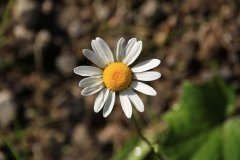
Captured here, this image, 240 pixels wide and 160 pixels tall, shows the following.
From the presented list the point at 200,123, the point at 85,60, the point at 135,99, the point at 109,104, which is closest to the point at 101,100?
the point at 109,104

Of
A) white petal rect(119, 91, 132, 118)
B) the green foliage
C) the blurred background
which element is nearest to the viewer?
white petal rect(119, 91, 132, 118)

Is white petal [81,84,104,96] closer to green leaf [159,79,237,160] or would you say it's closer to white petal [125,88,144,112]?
white petal [125,88,144,112]

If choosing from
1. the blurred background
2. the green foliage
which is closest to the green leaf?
the green foliage

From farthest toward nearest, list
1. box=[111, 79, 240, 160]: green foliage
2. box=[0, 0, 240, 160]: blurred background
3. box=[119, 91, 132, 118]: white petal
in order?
1. box=[0, 0, 240, 160]: blurred background
2. box=[111, 79, 240, 160]: green foliage
3. box=[119, 91, 132, 118]: white petal

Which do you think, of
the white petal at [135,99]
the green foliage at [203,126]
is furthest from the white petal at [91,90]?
the green foliage at [203,126]

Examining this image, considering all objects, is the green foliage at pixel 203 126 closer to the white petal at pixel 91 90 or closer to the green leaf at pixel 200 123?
the green leaf at pixel 200 123

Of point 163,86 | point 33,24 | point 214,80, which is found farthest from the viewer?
point 33,24

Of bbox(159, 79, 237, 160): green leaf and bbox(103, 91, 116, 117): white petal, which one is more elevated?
bbox(103, 91, 116, 117): white petal

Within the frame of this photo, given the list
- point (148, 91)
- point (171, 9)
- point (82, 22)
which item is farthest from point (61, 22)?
point (148, 91)

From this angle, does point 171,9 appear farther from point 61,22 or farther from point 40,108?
point 40,108
